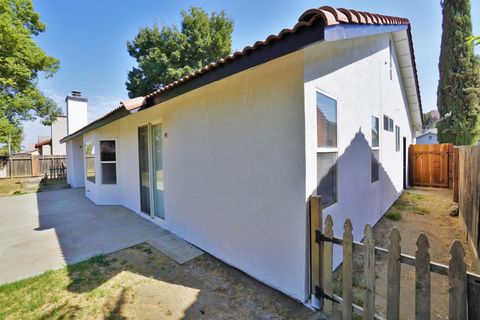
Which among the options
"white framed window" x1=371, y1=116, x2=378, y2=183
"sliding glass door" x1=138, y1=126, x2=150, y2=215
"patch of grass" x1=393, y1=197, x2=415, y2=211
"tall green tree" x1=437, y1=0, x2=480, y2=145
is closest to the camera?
"white framed window" x1=371, y1=116, x2=378, y2=183

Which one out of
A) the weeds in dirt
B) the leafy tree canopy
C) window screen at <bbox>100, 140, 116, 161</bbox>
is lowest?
the weeds in dirt

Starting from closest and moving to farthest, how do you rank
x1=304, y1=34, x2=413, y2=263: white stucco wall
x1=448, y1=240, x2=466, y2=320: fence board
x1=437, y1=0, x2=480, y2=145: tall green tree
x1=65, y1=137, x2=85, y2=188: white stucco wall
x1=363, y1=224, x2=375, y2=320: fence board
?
x1=448, y1=240, x2=466, y2=320: fence board → x1=363, y1=224, x2=375, y2=320: fence board → x1=304, y1=34, x2=413, y2=263: white stucco wall → x1=65, y1=137, x2=85, y2=188: white stucco wall → x1=437, y1=0, x2=480, y2=145: tall green tree

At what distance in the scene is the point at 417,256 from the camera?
1990 mm

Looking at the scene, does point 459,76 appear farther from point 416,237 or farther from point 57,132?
point 57,132

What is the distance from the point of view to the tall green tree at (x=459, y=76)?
14922 mm

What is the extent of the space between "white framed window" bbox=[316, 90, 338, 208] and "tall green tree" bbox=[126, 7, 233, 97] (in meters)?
17.2

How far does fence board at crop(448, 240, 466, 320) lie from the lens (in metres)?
1.78

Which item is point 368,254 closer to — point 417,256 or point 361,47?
point 417,256

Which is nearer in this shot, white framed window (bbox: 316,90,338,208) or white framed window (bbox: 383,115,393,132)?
white framed window (bbox: 316,90,338,208)

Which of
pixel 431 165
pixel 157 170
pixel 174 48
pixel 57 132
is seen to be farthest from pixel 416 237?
pixel 57 132

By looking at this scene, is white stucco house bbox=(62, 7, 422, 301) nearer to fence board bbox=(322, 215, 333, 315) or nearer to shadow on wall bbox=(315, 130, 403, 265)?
shadow on wall bbox=(315, 130, 403, 265)

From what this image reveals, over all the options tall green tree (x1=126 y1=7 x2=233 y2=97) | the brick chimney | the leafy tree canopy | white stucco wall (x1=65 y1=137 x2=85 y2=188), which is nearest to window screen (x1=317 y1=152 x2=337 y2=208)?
white stucco wall (x1=65 y1=137 x2=85 y2=188)

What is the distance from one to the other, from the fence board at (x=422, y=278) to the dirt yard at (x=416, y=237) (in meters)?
1.02

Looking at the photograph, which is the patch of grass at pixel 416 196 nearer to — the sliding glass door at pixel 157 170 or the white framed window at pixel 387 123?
the white framed window at pixel 387 123
